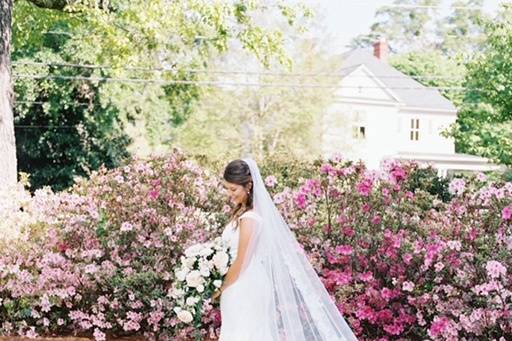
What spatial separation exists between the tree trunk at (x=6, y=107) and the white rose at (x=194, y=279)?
6021mm

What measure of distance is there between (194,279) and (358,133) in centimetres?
3147

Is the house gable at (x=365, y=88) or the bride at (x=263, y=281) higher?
the house gable at (x=365, y=88)

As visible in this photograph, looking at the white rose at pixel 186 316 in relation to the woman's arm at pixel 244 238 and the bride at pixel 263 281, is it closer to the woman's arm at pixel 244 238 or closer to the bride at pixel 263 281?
the bride at pixel 263 281

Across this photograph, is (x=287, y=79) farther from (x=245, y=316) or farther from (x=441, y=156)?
(x=245, y=316)

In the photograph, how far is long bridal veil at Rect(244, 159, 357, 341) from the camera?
15.6 ft

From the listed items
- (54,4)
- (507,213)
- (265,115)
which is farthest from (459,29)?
(507,213)

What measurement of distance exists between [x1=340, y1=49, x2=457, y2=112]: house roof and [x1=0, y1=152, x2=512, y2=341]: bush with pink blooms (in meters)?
32.1

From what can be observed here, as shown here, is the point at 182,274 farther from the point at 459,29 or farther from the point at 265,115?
the point at 459,29

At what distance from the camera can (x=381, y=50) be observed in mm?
42500

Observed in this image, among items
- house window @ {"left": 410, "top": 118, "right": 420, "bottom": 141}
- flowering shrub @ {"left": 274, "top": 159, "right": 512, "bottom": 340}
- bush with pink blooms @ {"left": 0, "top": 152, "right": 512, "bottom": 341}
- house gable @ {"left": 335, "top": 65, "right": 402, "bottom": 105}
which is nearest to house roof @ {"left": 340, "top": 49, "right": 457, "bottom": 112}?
house window @ {"left": 410, "top": 118, "right": 420, "bottom": 141}

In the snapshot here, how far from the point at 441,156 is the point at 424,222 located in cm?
3314

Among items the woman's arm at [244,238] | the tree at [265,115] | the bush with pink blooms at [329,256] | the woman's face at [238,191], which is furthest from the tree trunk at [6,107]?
the tree at [265,115]

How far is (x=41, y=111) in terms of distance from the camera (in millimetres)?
26438

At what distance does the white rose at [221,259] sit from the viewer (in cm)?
476
